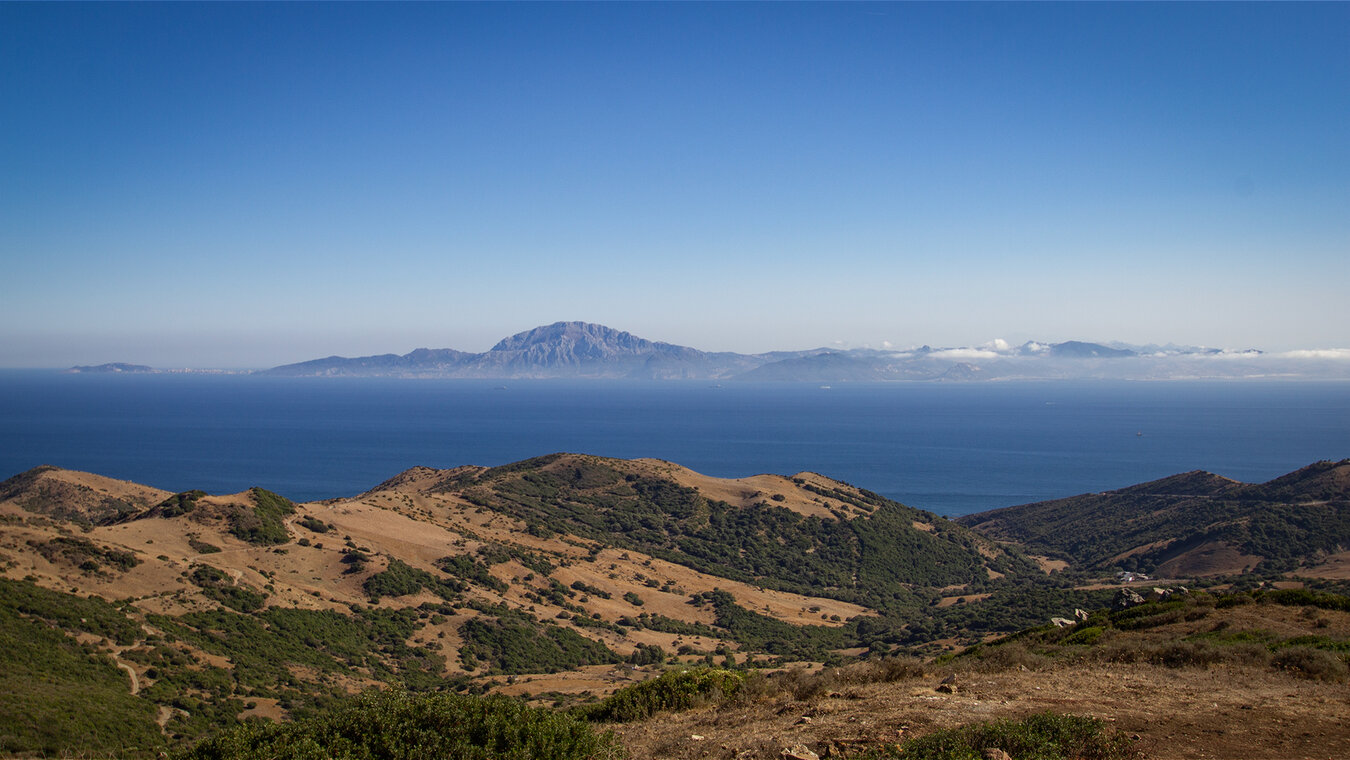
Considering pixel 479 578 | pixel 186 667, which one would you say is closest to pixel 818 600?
pixel 479 578

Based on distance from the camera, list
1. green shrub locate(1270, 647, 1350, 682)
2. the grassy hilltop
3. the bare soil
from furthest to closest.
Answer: the grassy hilltop
green shrub locate(1270, 647, 1350, 682)
the bare soil

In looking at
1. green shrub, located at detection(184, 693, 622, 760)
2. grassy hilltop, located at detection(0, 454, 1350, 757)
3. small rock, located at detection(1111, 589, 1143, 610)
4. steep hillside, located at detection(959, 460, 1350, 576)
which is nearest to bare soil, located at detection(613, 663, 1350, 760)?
grassy hilltop, located at detection(0, 454, 1350, 757)

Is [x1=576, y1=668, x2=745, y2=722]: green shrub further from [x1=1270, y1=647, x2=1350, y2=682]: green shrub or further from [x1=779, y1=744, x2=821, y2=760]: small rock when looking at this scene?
[x1=1270, y1=647, x2=1350, y2=682]: green shrub

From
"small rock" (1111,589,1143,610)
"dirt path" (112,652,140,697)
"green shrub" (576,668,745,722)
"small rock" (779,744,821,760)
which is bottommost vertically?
"dirt path" (112,652,140,697)

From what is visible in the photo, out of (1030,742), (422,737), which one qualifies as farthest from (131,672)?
(1030,742)

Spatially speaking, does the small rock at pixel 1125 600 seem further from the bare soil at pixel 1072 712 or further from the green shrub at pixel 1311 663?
the bare soil at pixel 1072 712

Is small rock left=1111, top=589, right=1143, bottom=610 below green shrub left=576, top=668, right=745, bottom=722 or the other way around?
below

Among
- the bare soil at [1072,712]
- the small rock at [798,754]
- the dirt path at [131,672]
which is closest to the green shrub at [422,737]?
the bare soil at [1072,712]
